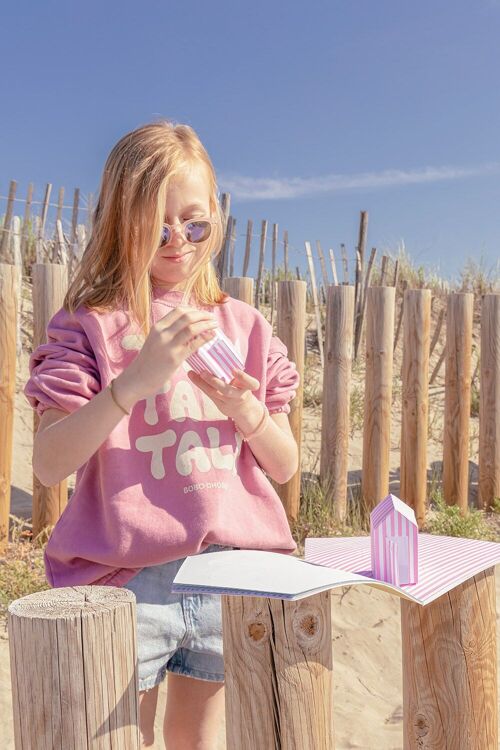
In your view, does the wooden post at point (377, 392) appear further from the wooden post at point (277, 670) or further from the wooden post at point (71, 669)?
the wooden post at point (71, 669)

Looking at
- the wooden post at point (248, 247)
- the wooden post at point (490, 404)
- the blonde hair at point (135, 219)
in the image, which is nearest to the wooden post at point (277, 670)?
the blonde hair at point (135, 219)

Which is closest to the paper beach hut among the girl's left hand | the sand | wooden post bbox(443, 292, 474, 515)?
the girl's left hand

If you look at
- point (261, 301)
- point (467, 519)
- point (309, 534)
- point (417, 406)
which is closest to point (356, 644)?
point (309, 534)

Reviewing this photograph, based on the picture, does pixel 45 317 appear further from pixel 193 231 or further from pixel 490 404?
pixel 490 404

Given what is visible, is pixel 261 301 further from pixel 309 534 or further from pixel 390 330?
pixel 309 534

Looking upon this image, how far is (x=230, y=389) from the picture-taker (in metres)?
1.53

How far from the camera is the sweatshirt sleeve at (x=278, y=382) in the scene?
181 centimetres

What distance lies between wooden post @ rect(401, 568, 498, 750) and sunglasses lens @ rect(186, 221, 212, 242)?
33.6 inches

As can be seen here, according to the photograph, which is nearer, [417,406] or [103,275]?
[103,275]

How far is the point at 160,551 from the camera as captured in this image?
1568 millimetres

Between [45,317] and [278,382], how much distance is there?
2403mm

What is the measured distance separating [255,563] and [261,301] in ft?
25.2

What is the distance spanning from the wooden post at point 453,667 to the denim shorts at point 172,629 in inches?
A: 15.5

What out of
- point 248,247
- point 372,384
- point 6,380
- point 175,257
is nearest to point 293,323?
point 372,384
